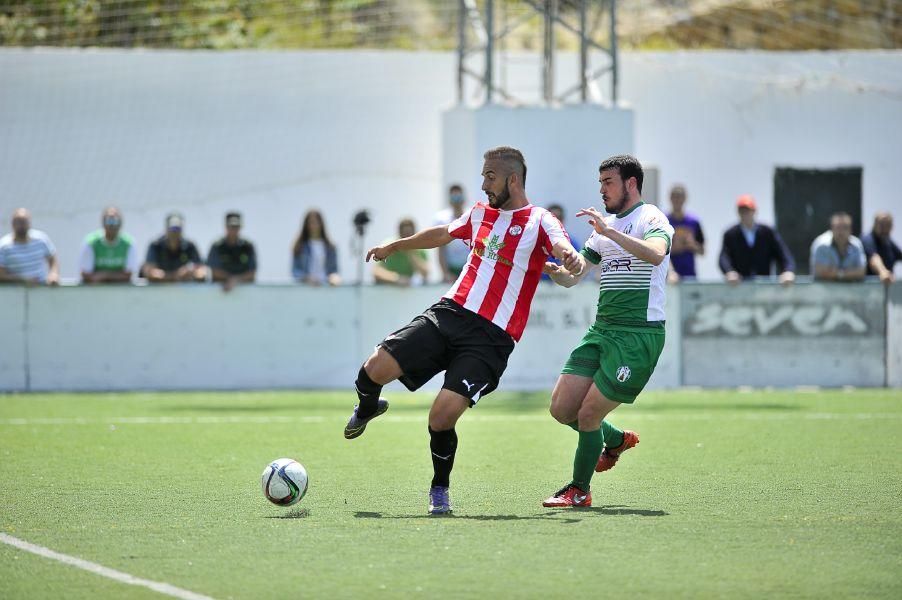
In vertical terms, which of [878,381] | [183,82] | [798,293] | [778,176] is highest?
[183,82]

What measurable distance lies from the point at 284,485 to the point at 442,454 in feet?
2.99

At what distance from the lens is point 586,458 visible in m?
8.41

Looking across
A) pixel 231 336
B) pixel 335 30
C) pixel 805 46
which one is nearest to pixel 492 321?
pixel 231 336

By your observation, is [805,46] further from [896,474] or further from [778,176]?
[896,474]

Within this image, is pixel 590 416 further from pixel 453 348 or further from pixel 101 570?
pixel 101 570

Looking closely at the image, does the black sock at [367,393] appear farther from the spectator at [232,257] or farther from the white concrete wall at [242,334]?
the spectator at [232,257]

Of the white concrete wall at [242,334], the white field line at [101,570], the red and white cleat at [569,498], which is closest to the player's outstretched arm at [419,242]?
the red and white cleat at [569,498]

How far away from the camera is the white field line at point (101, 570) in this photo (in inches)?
233

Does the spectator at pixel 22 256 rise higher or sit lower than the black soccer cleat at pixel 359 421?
higher

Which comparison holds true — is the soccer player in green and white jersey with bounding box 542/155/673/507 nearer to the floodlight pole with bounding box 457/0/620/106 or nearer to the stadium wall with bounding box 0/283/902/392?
the stadium wall with bounding box 0/283/902/392

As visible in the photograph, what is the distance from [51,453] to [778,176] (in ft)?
47.7

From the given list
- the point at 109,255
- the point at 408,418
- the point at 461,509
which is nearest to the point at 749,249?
the point at 408,418

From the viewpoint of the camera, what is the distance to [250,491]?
9055 mm

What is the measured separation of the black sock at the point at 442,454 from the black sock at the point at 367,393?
412 millimetres
